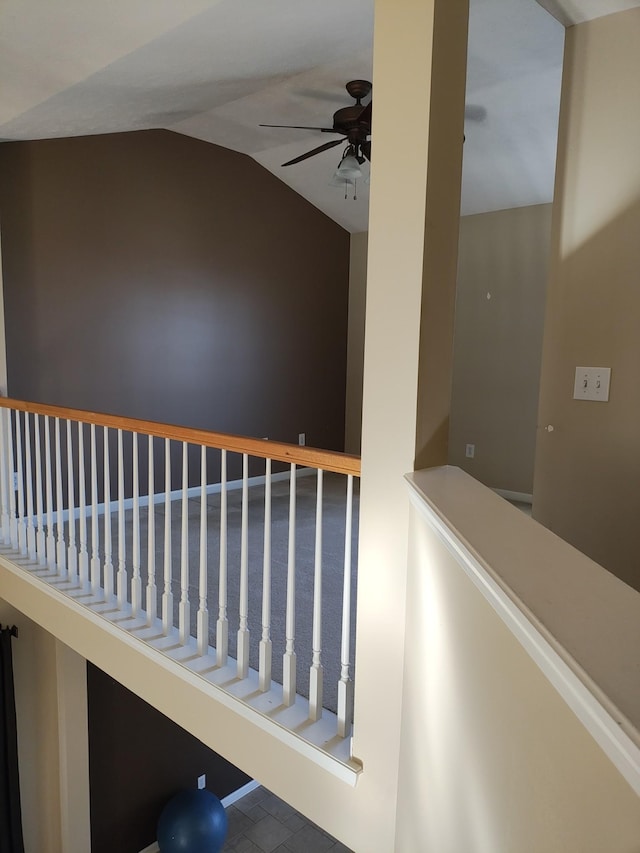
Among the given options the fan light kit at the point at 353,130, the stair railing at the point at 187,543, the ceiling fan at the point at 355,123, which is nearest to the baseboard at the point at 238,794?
the stair railing at the point at 187,543

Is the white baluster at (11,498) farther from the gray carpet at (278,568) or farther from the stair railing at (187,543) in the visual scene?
the gray carpet at (278,568)

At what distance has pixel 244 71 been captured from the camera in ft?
10.1

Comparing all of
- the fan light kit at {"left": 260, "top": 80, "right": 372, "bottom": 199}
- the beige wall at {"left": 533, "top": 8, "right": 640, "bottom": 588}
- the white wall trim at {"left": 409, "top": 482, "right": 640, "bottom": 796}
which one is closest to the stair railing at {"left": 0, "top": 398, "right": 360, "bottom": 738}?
the beige wall at {"left": 533, "top": 8, "right": 640, "bottom": 588}

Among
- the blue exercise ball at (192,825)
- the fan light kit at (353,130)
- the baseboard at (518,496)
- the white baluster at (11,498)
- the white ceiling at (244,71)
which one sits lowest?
the blue exercise ball at (192,825)

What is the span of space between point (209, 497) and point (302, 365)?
5.52ft

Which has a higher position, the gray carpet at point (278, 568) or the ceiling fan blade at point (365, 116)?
the ceiling fan blade at point (365, 116)

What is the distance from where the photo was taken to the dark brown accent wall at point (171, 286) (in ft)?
13.3

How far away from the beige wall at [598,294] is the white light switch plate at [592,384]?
0.06 feet

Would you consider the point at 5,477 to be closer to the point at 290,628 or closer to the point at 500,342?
the point at 290,628

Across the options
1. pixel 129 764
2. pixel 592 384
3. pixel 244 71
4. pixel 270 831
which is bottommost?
pixel 270 831

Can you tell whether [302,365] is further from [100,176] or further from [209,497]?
[100,176]

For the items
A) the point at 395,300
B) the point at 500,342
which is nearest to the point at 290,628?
the point at 395,300

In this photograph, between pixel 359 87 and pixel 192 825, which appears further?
pixel 192 825

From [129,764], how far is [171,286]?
3.71 meters
